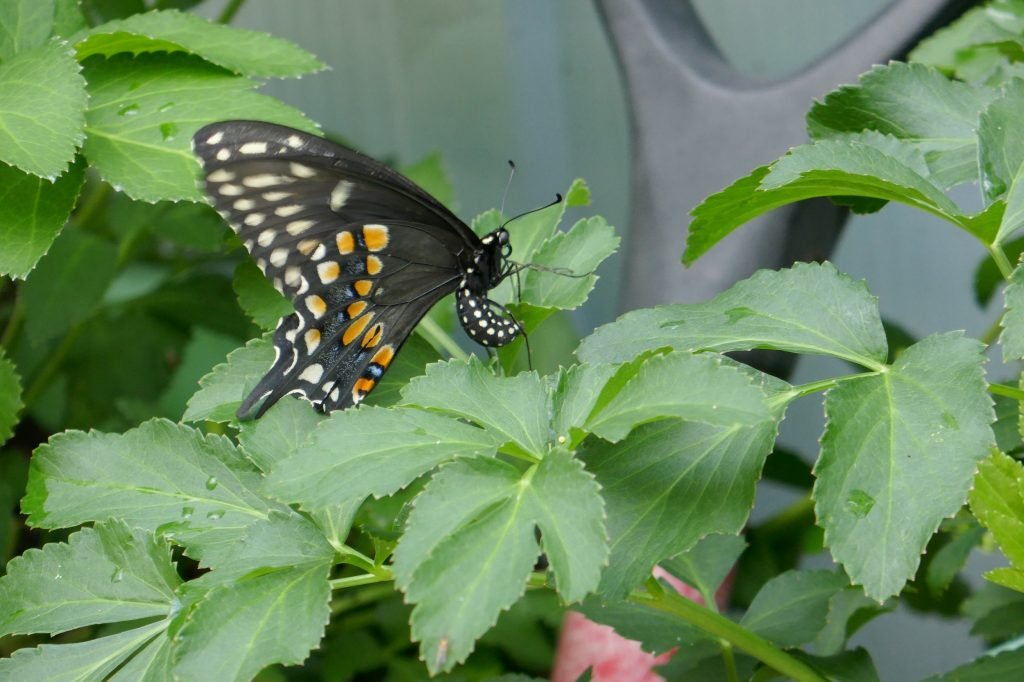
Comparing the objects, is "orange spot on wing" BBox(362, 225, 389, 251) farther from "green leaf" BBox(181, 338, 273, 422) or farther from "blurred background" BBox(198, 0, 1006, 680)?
"blurred background" BBox(198, 0, 1006, 680)

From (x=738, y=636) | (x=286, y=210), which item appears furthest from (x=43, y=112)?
(x=738, y=636)

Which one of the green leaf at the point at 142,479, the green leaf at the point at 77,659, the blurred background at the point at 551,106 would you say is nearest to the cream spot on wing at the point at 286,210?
the green leaf at the point at 142,479

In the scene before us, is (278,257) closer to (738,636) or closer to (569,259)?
(569,259)

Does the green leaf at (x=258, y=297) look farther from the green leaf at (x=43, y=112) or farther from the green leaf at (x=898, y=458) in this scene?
the green leaf at (x=898, y=458)

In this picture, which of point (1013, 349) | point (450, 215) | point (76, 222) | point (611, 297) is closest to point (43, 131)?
point (450, 215)

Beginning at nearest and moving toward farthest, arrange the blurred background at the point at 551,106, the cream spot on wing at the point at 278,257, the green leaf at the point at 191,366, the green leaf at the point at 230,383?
the green leaf at the point at 230,383 → the cream spot on wing at the point at 278,257 → the green leaf at the point at 191,366 → the blurred background at the point at 551,106

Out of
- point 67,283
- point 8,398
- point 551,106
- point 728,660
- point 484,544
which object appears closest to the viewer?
point 484,544
